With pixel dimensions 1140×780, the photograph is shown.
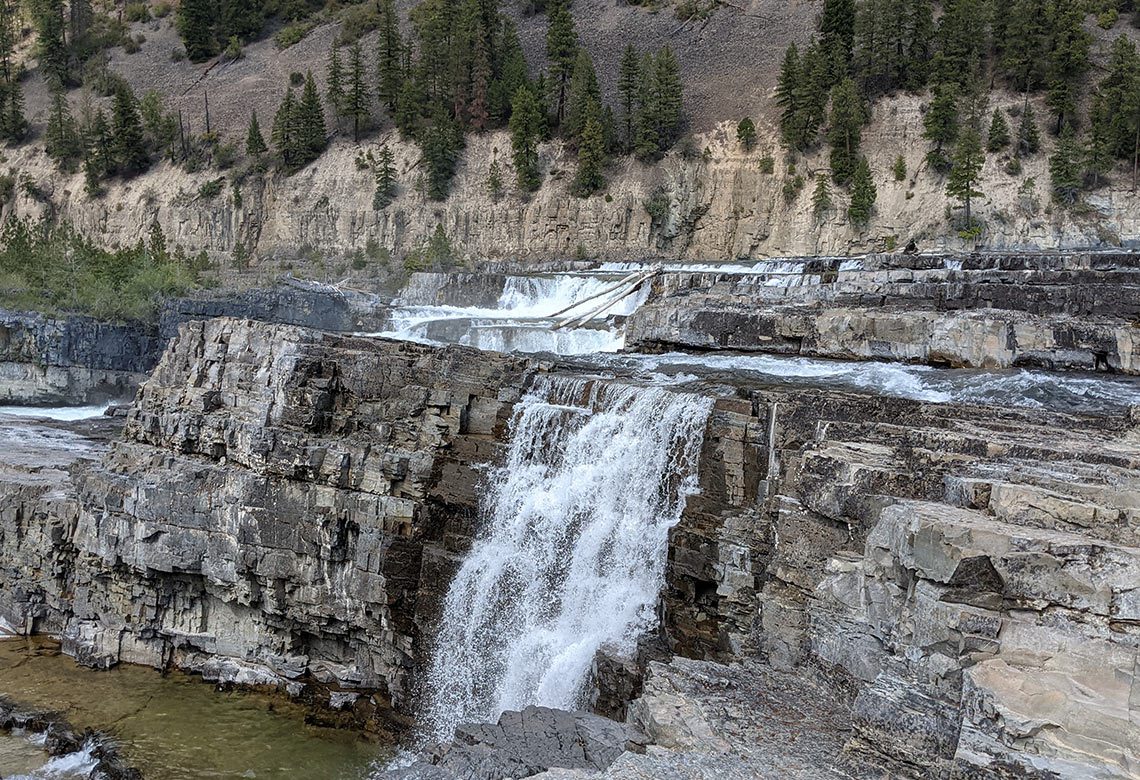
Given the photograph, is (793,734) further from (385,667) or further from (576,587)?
(385,667)

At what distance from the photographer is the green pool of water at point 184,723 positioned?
1430 centimetres

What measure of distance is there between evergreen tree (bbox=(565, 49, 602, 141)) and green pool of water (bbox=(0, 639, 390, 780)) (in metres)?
35.9

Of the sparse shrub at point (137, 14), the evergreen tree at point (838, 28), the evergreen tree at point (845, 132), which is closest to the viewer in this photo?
the evergreen tree at point (845, 132)

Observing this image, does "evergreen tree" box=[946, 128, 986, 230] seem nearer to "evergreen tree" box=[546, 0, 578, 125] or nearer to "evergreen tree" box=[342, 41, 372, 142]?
"evergreen tree" box=[546, 0, 578, 125]

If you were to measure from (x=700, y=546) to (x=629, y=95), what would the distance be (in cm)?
3790

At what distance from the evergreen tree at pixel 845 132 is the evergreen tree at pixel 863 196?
1.38m

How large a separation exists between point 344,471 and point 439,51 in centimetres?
4144

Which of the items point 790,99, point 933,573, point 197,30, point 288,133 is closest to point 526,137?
point 790,99

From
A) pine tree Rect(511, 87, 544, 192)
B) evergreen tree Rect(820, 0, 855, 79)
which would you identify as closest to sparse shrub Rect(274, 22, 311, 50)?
pine tree Rect(511, 87, 544, 192)

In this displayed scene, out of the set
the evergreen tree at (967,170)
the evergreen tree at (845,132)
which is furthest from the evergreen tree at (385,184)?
the evergreen tree at (967,170)

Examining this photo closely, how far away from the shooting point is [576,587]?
48.0ft

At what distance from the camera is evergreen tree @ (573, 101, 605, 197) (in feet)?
147

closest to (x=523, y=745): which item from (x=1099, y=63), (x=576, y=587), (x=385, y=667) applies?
(x=576, y=587)

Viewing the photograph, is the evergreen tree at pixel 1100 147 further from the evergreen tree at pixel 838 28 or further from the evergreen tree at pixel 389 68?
the evergreen tree at pixel 389 68
